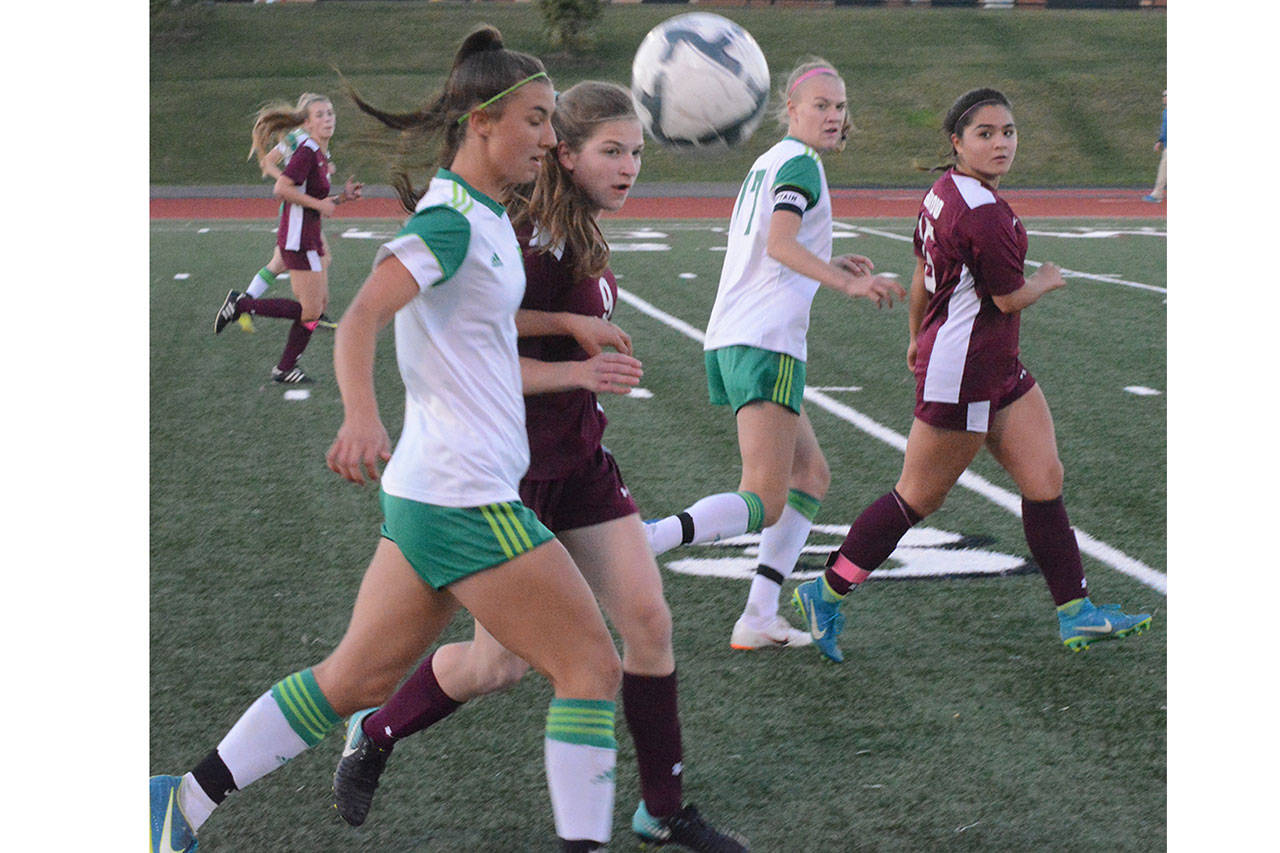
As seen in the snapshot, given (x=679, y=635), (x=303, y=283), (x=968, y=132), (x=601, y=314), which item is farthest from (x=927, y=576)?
(x=303, y=283)

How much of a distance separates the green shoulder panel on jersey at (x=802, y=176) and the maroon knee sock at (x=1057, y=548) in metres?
1.32

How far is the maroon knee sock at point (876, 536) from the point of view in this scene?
4703mm

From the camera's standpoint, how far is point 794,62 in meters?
42.0

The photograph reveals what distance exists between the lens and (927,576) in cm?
557

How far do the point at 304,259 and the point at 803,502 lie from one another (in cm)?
669

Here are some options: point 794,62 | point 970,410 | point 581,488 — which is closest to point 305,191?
point 970,410

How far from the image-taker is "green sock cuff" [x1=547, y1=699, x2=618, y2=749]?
2.94m

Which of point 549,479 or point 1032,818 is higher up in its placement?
point 549,479

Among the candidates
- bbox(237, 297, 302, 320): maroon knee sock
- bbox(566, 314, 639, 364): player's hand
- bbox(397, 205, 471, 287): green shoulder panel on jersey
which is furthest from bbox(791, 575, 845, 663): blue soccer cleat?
bbox(237, 297, 302, 320): maroon knee sock

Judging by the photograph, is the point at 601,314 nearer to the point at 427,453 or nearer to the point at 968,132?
the point at 427,453

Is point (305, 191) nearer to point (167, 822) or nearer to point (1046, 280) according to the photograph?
point (1046, 280)

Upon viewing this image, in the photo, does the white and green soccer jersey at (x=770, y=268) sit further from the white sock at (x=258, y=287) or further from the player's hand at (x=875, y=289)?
the white sock at (x=258, y=287)

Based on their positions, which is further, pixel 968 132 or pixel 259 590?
pixel 259 590

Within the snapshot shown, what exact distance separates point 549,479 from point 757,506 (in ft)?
4.23
